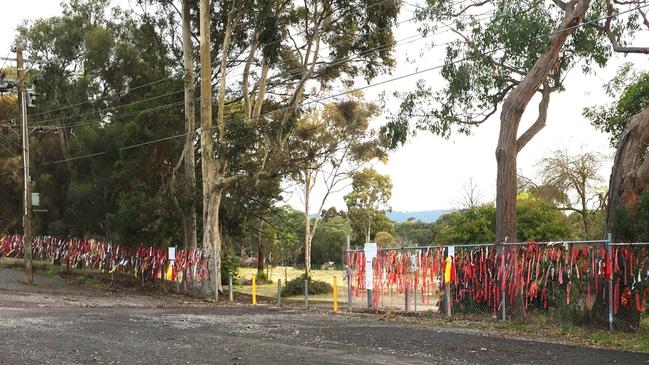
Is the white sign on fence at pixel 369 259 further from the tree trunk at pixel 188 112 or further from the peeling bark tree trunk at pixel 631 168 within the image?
the tree trunk at pixel 188 112

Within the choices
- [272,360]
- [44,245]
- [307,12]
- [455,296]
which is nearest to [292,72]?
[307,12]

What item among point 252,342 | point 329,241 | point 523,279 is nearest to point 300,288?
point 523,279

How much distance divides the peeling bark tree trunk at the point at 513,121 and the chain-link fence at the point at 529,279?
40.0 inches

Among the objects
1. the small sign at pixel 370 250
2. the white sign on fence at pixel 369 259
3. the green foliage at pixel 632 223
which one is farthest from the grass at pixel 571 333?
the small sign at pixel 370 250

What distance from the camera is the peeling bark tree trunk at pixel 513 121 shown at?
57.3 ft

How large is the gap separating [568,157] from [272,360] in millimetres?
31515

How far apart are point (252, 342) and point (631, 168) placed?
9.50m

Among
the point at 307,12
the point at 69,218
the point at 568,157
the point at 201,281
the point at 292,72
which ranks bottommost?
the point at 201,281

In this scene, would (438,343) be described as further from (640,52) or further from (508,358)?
(640,52)

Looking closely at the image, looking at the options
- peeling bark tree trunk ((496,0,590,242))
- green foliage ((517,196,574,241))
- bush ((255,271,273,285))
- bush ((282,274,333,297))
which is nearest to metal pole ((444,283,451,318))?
peeling bark tree trunk ((496,0,590,242))

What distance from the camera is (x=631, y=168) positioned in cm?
1570

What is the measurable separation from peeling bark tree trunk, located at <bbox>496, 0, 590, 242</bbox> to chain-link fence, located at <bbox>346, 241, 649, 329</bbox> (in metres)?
1.02

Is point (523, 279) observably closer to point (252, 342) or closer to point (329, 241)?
point (252, 342)

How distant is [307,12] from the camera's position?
2923cm
